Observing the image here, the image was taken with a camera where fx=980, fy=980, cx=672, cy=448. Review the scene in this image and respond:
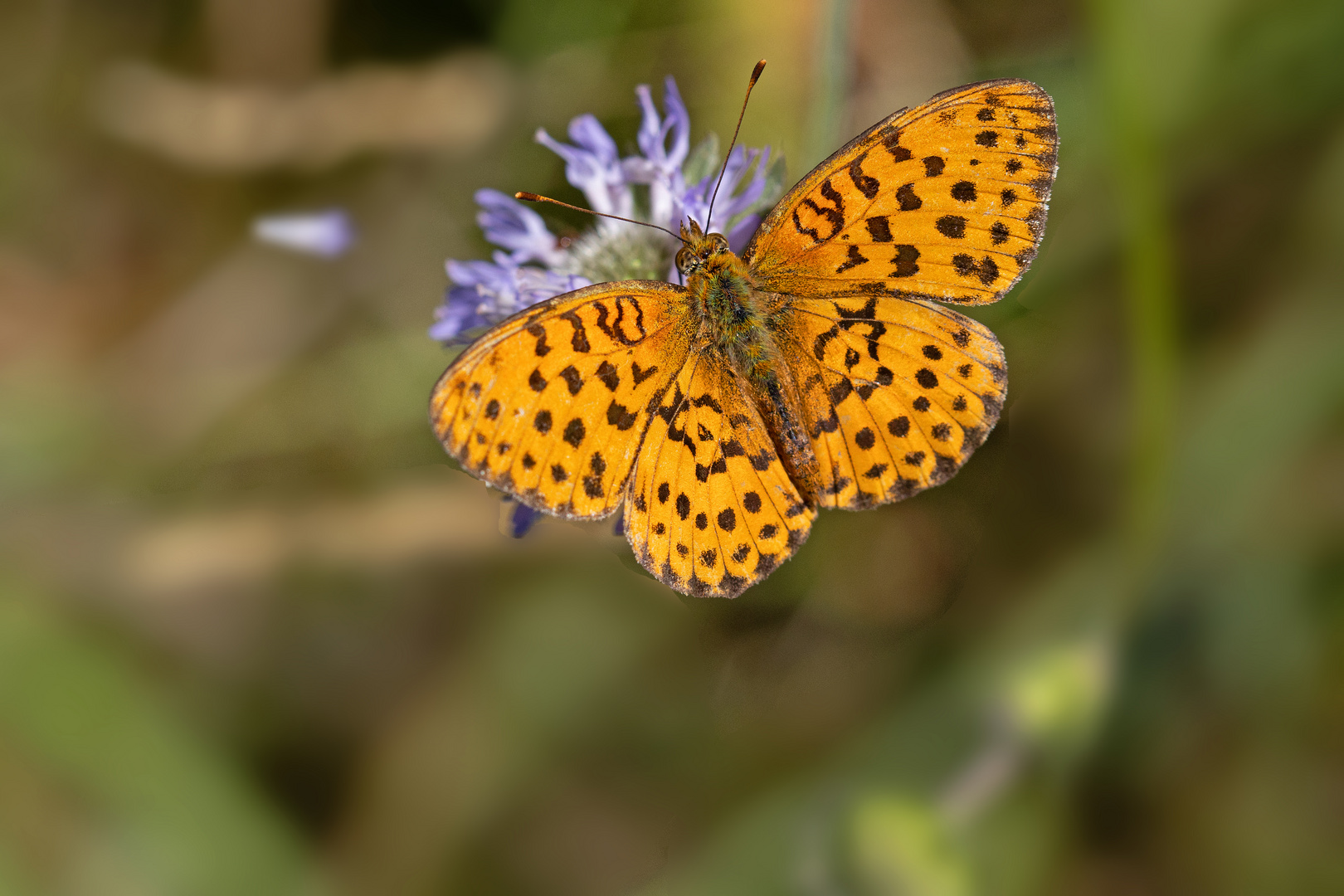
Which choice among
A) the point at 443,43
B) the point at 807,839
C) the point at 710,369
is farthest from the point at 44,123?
the point at 807,839

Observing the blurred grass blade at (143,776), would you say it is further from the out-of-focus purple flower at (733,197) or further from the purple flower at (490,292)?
the out-of-focus purple flower at (733,197)

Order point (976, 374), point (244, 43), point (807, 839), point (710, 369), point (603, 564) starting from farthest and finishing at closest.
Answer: point (244, 43) → point (603, 564) → point (807, 839) → point (710, 369) → point (976, 374)

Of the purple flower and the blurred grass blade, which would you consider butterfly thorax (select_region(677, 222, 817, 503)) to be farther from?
the blurred grass blade

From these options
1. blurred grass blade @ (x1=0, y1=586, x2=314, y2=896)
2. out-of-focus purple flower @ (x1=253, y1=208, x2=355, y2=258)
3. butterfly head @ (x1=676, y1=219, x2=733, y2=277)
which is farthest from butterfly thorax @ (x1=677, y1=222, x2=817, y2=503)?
blurred grass blade @ (x1=0, y1=586, x2=314, y2=896)

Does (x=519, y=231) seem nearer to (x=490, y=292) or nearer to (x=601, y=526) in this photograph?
(x=490, y=292)

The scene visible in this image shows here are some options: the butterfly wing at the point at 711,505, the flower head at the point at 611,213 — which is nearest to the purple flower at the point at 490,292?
the flower head at the point at 611,213

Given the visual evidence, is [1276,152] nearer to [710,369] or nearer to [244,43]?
[710,369]
